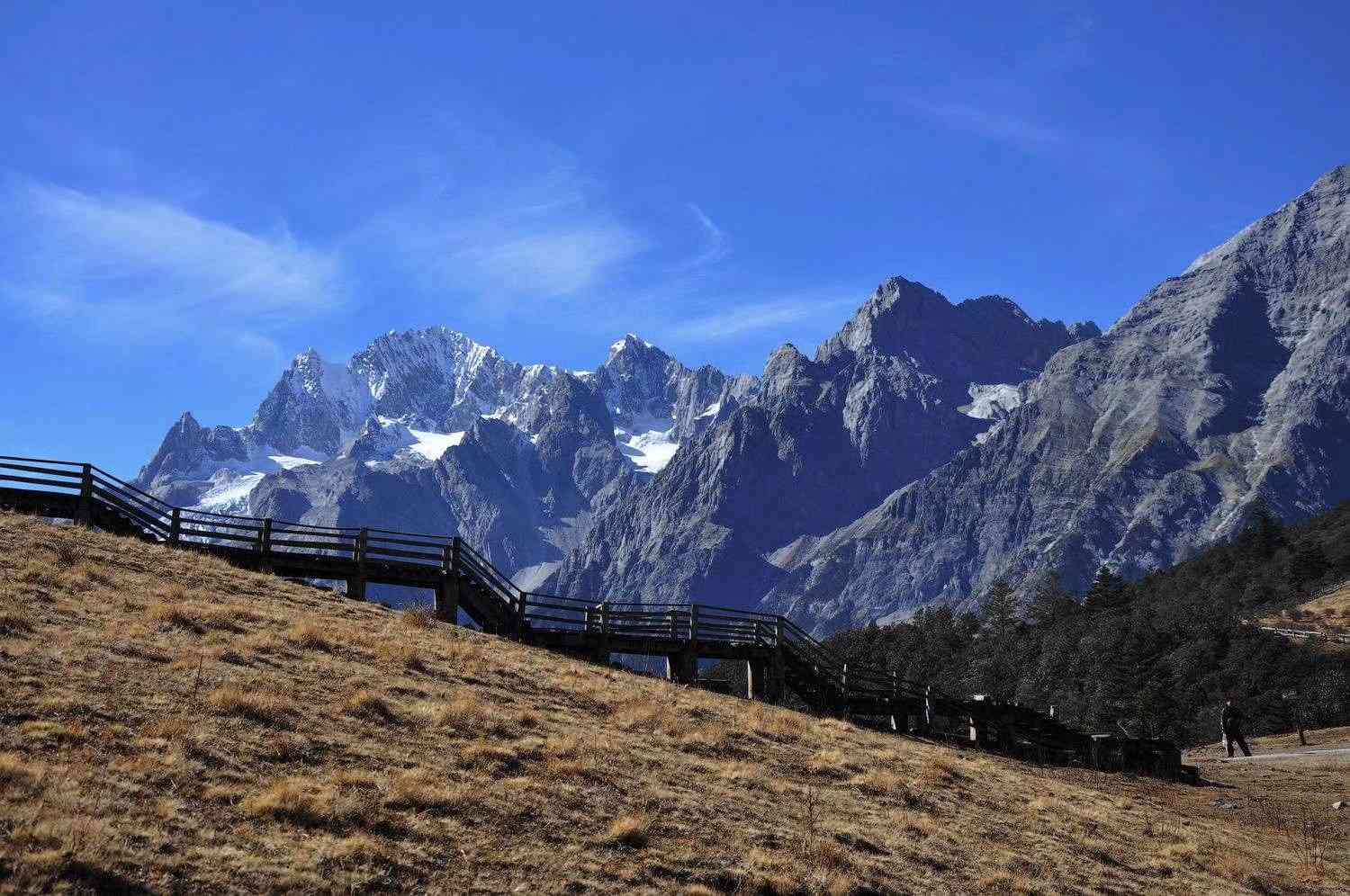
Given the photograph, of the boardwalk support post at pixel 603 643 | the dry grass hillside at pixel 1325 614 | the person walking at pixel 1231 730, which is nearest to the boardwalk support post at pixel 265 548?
the boardwalk support post at pixel 603 643

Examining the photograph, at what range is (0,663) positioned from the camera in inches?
755

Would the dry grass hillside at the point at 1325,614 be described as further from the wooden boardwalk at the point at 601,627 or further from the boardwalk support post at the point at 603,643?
the boardwalk support post at the point at 603,643

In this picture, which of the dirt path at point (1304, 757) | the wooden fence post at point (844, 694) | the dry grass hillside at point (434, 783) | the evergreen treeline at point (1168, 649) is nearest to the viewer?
the dry grass hillside at point (434, 783)

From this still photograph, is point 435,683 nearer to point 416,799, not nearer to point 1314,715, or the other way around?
point 416,799

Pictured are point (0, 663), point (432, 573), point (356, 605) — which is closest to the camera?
point (0, 663)

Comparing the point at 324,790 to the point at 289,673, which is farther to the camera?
the point at 289,673

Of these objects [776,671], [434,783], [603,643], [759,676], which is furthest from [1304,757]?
[434,783]

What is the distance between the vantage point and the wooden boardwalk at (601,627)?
119 ft

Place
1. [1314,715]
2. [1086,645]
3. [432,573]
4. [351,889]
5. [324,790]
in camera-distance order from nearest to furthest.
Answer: [351,889] → [324,790] → [432,573] → [1314,715] → [1086,645]

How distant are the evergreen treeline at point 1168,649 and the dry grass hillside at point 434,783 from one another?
54893mm

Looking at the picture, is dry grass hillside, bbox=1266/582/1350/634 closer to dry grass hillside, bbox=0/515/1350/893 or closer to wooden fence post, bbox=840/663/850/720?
wooden fence post, bbox=840/663/850/720

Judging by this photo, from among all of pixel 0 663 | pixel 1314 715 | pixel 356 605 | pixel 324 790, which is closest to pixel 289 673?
pixel 0 663

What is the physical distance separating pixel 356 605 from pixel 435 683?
10163 millimetres

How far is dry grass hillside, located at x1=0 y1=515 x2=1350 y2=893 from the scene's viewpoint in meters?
14.8
